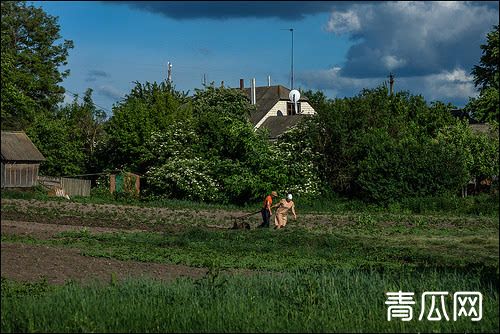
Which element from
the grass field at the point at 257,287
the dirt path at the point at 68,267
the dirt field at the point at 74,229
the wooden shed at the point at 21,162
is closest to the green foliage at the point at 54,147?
the wooden shed at the point at 21,162

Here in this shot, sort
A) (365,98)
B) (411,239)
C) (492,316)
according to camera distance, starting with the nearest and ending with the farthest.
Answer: (492,316) → (411,239) → (365,98)

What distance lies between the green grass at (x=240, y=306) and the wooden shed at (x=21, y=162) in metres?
31.3

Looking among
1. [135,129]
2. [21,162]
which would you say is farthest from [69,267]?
[135,129]

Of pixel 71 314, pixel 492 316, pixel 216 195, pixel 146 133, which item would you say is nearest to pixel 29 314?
pixel 71 314

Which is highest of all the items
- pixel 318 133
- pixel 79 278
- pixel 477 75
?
pixel 477 75

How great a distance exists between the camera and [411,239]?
1064 inches

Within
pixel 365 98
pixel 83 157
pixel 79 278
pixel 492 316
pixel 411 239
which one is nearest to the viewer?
pixel 492 316

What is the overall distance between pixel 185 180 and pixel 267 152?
4.54 m

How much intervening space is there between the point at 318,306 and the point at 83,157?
4790 centimetres

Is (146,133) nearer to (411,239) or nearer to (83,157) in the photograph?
(83,157)

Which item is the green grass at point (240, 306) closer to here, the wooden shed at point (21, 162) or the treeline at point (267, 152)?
the treeline at point (267, 152)

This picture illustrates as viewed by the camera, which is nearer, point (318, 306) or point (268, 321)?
point (268, 321)

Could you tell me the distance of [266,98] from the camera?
3332 inches

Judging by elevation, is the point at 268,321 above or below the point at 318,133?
below
